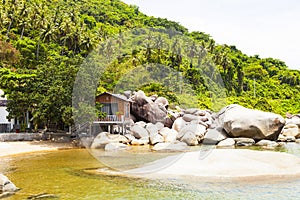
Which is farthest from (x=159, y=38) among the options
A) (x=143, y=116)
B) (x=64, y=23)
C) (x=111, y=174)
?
(x=111, y=174)

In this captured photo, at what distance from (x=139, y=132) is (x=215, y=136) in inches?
245

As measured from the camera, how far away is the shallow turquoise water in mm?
10789

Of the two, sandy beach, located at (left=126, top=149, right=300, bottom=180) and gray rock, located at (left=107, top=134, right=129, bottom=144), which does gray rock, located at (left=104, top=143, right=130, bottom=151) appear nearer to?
gray rock, located at (left=107, top=134, right=129, bottom=144)

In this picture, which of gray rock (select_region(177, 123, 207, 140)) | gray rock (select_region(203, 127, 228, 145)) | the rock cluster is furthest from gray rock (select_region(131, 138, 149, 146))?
gray rock (select_region(203, 127, 228, 145))

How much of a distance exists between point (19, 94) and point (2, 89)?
2.88m

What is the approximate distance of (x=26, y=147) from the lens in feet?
76.4

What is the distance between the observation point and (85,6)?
8688 centimetres

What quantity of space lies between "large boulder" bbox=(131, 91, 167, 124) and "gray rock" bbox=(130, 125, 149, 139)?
418cm

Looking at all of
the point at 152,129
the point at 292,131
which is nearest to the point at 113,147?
the point at 152,129

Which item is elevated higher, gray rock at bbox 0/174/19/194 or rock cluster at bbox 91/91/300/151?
rock cluster at bbox 91/91/300/151

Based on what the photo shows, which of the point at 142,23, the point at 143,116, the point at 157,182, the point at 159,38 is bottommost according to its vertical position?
the point at 157,182

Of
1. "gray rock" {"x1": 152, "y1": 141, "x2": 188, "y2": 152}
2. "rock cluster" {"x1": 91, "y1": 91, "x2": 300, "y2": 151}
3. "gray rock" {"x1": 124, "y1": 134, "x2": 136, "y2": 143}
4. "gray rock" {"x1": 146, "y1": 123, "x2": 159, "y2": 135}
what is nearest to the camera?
"gray rock" {"x1": 152, "y1": 141, "x2": 188, "y2": 152}

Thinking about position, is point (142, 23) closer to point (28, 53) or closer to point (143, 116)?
point (28, 53)

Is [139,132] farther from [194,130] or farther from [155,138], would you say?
[194,130]
